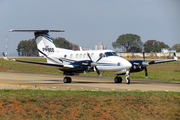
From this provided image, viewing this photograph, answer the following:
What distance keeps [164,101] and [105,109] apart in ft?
15.9

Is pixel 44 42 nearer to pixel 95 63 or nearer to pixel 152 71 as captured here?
pixel 95 63

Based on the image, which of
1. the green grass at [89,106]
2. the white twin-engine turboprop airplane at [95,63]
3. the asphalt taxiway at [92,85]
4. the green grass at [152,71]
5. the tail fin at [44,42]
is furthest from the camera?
the green grass at [152,71]

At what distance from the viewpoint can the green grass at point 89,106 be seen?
51.4 ft

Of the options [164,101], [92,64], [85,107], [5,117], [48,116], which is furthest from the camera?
[92,64]

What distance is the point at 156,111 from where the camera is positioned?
18.1m

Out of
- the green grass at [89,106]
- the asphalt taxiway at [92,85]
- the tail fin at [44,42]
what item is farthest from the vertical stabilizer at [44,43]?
the green grass at [89,106]

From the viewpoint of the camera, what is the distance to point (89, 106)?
1745 cm

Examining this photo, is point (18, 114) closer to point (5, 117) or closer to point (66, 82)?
point (5, 117)

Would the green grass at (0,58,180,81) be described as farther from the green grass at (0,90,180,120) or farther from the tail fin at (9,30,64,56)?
the green grass at (0,90,180,120)

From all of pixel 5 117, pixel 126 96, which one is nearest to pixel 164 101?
pixel 126 96

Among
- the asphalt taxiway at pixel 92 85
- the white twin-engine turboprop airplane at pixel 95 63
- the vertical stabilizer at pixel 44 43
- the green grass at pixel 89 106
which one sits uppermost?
the vertical stabilizer at pixel 44 43

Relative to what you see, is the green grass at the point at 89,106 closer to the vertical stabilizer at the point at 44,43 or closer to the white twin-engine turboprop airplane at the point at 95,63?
the white twin-engine turboprop airplane at the point at 95,63

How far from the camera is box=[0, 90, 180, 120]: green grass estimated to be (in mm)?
15656

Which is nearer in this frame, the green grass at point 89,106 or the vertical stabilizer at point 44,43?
the green grass at point 89,106
